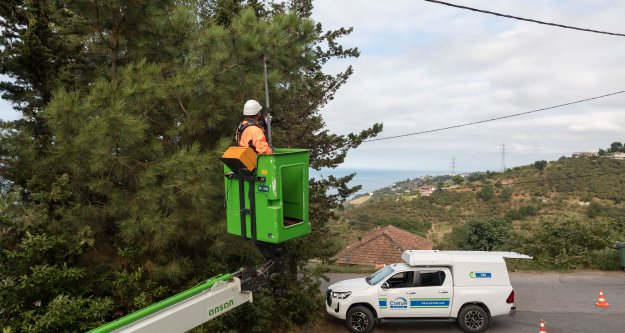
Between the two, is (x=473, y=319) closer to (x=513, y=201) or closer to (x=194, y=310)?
(x=194, y=310)

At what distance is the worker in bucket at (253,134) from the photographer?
3924mm

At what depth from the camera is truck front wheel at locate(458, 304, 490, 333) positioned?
29.6 feet

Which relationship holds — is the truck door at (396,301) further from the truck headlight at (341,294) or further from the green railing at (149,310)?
the green railing at (149,310)

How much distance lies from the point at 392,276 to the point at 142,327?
699 centimetres

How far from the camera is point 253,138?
406 cm

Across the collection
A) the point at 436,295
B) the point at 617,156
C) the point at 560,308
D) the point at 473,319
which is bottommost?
the point at 560,308

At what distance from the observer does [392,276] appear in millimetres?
9281

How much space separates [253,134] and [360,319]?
6.59m

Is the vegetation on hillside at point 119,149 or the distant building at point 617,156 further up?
the vegetation on hillside at point 119,149

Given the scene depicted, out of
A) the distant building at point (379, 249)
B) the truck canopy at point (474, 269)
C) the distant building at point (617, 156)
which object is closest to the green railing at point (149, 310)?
the truck canopy at point (474, 269)

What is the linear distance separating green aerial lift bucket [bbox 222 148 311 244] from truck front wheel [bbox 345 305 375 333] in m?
5.43

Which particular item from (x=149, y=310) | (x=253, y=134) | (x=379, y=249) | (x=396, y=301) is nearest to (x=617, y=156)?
(x=379, y=249)

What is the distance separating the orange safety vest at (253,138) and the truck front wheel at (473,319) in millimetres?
7303

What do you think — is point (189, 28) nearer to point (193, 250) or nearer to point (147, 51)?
point (147, 51)
